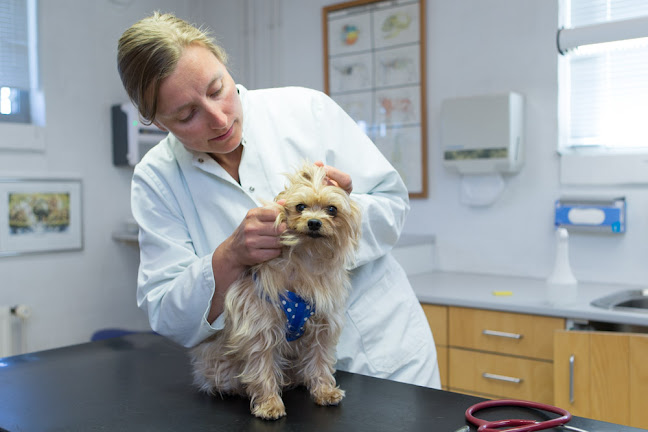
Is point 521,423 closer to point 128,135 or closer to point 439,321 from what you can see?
point 439,321

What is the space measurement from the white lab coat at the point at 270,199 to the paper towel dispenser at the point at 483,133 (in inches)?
62.7

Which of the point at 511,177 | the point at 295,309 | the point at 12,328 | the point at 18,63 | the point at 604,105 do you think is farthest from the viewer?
the point at 18,63

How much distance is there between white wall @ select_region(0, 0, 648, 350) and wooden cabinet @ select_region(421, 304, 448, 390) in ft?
2.19

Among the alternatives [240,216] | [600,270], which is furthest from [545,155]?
[240,216]

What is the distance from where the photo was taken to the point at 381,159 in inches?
54.3

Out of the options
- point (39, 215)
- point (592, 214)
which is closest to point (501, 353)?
point (592, 214)

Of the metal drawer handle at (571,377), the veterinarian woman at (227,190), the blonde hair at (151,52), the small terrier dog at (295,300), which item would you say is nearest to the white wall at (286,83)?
the metal drawer handle at (571,377)

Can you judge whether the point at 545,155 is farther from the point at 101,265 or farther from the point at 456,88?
the point at 101,265

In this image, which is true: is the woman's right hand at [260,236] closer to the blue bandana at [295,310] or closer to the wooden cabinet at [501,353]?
the blue bandana at [295,310]

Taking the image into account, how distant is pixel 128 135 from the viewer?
370cm

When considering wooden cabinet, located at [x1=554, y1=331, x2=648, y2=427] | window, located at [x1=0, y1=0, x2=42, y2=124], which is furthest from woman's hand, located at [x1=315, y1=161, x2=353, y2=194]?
window, located at [x1=0, y1=0, x2=42, y2=124]

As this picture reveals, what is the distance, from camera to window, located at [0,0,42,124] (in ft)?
11.2

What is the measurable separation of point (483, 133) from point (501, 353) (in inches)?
42.3

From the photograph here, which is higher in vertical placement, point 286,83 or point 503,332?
point 286,83
